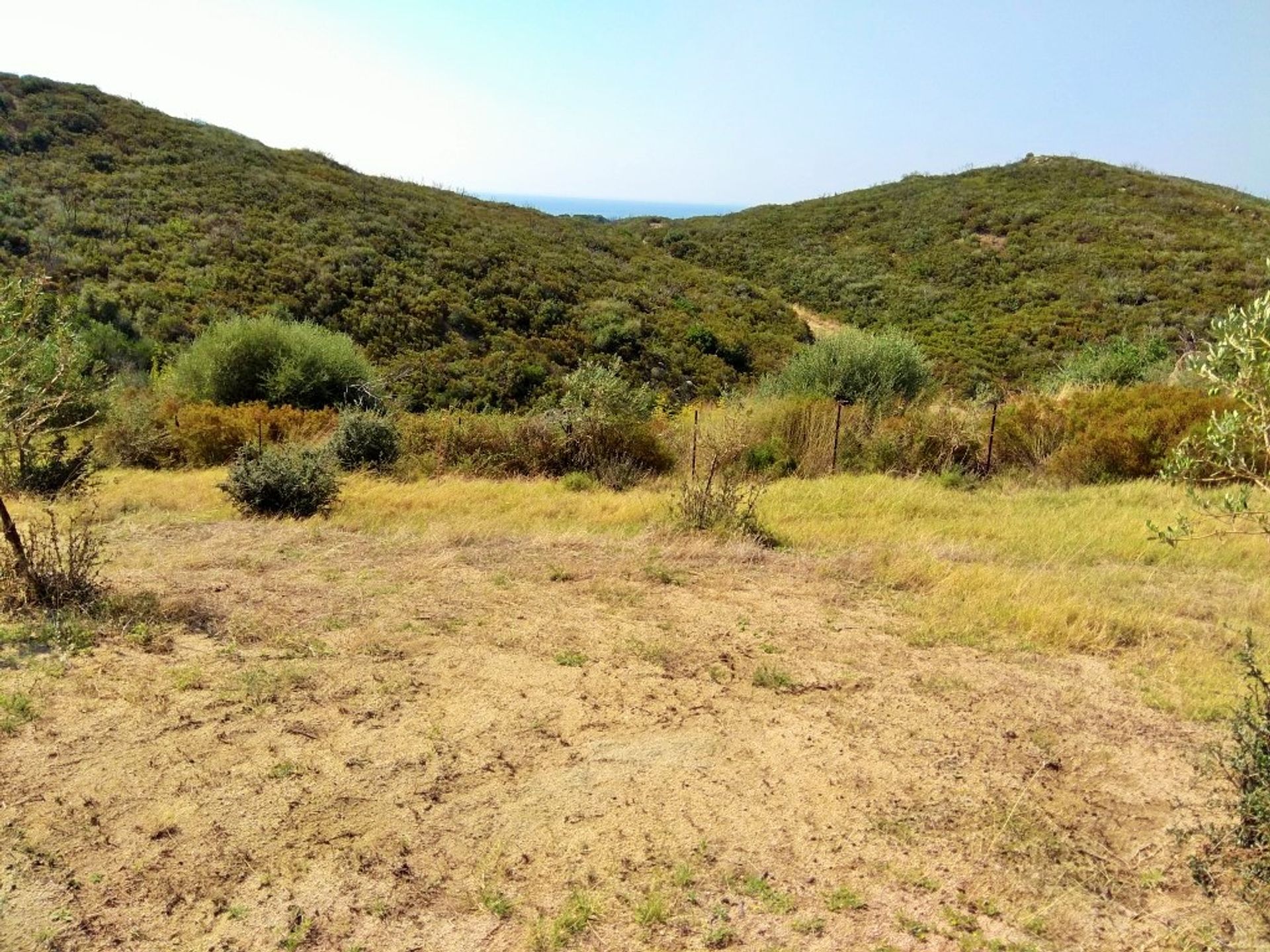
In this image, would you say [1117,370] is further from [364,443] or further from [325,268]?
[325,268]

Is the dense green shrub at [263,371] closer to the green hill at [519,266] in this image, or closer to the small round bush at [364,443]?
the green hill at [519,266]

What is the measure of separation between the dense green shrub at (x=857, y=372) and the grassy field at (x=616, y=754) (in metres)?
8.23

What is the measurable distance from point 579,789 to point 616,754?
335 millimetres

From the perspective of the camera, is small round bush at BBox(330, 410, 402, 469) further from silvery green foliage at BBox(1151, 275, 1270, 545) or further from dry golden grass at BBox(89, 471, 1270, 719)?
silvery green foliage at BBox(1151, 275, 1270, 545)

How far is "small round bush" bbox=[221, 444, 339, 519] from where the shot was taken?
8656 mm

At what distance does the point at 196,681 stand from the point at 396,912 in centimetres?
225

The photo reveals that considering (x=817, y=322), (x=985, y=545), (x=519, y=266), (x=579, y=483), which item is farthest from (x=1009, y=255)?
(x=985, y=545)

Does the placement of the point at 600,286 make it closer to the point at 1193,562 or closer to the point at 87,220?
the point at 87,220

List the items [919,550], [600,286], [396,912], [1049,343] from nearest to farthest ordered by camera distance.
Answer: [396,912]
[919,550]
[1049,343]
[600,286]

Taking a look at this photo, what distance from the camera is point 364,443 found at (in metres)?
11.6

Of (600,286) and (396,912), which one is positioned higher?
(600,286)

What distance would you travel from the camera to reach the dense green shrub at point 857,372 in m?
15.0

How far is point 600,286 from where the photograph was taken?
1176 inches

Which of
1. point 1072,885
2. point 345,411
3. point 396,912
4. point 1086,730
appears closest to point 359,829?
point 396,912
